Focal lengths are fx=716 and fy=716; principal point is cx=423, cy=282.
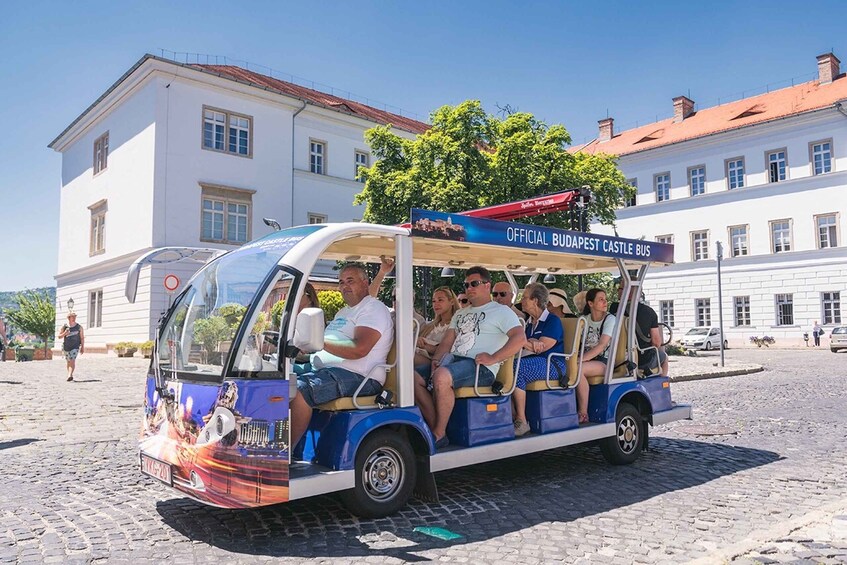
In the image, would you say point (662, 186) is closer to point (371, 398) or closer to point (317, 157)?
point (317, 157)

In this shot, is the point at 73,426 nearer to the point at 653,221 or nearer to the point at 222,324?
the point at 222,324

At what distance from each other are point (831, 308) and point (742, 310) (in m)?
4.84

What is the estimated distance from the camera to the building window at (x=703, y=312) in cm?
4438

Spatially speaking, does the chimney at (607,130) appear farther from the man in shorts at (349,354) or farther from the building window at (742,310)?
the man in shorts at (349,354)

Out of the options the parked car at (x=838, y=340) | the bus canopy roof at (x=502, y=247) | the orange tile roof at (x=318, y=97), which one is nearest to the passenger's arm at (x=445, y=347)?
the bus canopy roof at (x=502, y=247)

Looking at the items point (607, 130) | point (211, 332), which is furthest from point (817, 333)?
point (211, 332)

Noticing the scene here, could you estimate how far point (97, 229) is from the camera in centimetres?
3397

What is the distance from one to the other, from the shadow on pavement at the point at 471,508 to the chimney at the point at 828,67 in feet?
137

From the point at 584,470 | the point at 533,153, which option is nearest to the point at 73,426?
the point at 584,470

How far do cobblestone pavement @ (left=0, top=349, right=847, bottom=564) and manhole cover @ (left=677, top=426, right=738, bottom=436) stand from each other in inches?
3.2

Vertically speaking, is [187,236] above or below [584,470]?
above

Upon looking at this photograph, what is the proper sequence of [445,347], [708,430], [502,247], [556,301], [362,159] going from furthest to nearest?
[362,159]
[708,430]
[556,301]
[445,347]
[502,247]

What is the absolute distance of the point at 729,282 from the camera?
43156 millimetres

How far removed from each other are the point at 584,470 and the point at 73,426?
25.1 ft
